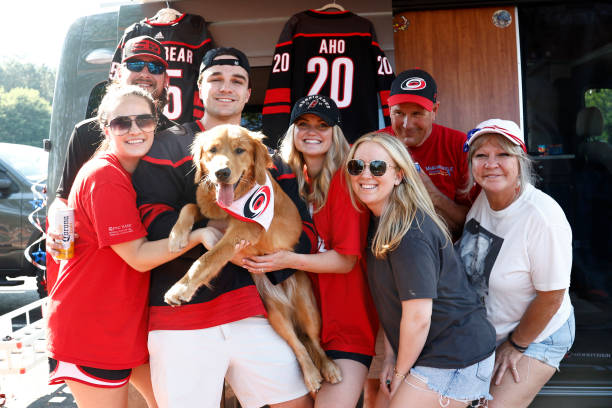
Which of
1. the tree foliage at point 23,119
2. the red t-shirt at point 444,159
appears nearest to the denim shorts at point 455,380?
the red t-shirt at point 444,159

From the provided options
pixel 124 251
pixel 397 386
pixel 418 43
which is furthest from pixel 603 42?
pixel 124 251

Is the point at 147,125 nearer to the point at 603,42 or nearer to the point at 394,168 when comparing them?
the point at 394,168

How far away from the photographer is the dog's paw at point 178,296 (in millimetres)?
2078

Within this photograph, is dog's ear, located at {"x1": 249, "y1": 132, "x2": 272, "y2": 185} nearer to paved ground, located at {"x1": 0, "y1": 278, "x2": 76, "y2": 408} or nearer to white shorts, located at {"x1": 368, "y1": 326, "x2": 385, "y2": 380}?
white shorts, located at {"x1": 368, "y1": 326, "x2": 385, "y2": 380}

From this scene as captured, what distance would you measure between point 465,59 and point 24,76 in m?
63.1

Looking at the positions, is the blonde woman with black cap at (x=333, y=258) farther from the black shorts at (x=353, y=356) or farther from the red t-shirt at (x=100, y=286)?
the red t-shirt at (x=100, y=286)

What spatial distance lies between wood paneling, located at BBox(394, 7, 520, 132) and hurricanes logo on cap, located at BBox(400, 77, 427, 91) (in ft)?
3.07

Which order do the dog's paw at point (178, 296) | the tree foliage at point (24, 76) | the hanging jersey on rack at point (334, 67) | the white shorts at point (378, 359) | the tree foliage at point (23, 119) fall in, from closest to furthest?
the dog's paw at point (178, 296) < the white shorts at point (378, 359) < the hanging jersey on rack at point (334, 67) < the tree foliage at point (23, 119) < the tree foliage at point (24, 76)

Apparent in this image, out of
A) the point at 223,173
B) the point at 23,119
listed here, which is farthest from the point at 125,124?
the point at 23,119

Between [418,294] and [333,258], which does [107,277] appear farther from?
[418,294]

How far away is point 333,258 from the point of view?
2363 millimetres

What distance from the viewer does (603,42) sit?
372 cm

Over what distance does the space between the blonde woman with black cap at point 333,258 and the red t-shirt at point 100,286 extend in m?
0.58

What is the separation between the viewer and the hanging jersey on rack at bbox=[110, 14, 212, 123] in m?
3.82
